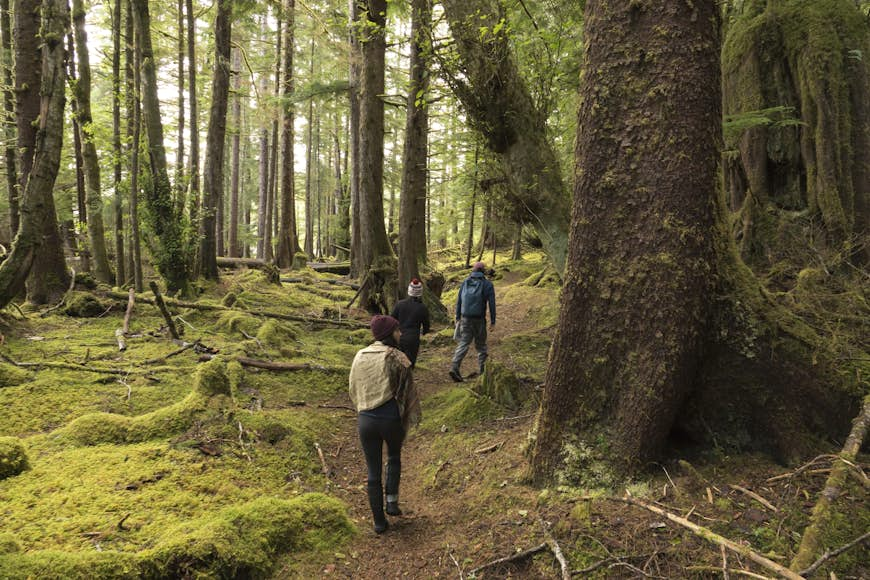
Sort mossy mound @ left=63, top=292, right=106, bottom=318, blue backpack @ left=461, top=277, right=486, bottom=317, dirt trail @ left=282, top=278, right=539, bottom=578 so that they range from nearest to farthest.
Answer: dirt trail @ left=282, top=278, right=539, bottom=578 < blue backpack @ left=461, top=277, right=486, bottom=317 < mossy mound @ left=63, top=292, right=106, bottom=318

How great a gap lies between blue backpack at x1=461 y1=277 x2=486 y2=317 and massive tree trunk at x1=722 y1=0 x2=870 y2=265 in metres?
4.57

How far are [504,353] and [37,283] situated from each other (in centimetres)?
1031

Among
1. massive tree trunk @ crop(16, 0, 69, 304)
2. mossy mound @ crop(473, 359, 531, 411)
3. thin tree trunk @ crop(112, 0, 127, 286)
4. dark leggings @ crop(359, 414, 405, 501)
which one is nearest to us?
dark leggings @ crop(359, 414, 405, 501)

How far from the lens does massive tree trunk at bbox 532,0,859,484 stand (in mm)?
3246

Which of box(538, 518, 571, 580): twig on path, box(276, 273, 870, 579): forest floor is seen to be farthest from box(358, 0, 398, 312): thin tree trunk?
box(538, 518, 571, 580): twig on path

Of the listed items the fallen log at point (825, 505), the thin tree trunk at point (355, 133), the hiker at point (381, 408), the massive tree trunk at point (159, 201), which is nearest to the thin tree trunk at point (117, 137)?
the massive tree trunk at point (159, 201)

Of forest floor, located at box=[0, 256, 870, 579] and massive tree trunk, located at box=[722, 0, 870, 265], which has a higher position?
massive tree trunk, located at box=[722, 0, 870, 265]

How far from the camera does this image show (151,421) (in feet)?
16.4

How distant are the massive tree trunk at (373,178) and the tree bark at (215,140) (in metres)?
4.81

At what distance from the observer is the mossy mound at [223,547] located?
8.63 feet

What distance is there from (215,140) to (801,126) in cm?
1472

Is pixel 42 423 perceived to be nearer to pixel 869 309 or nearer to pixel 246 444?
pixel 246 444

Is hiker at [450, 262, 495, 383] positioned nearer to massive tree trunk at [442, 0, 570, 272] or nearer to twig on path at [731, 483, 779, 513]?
massive tree trunk at [442, 0, 570, 272]

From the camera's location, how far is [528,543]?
313 cm
